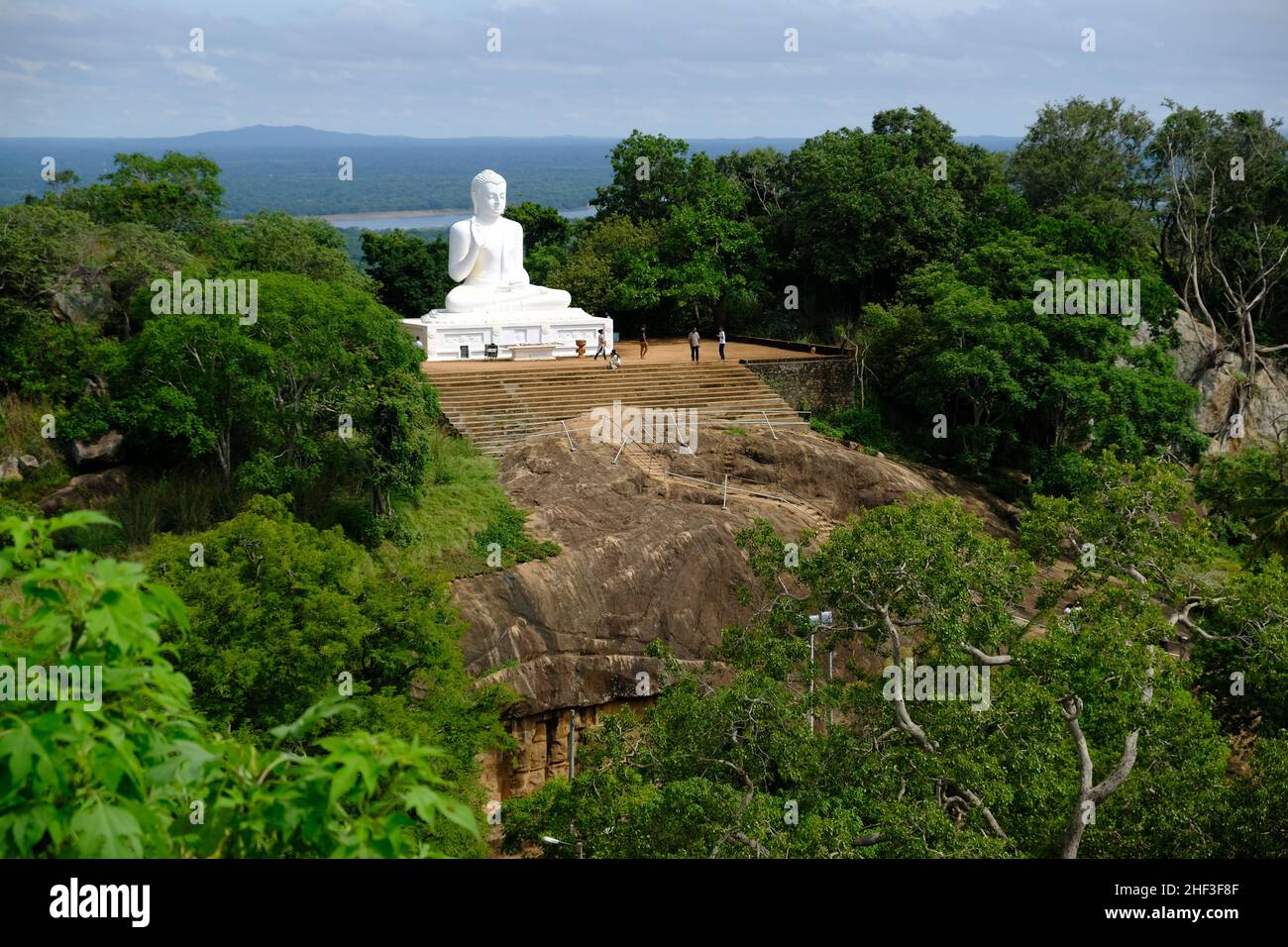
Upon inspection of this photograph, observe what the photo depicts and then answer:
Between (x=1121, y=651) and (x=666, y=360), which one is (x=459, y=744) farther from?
(x=666, y=360)

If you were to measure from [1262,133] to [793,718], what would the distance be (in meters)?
36.6

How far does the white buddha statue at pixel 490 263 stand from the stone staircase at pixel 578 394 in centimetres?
245

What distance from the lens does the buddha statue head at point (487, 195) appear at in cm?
3591

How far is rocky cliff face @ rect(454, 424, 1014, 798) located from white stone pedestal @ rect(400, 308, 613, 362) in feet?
17.5

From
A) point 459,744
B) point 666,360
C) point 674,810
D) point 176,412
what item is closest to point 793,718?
point 674,810

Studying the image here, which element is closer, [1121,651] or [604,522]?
[1121,651]

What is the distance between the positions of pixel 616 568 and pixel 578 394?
23.5 feet

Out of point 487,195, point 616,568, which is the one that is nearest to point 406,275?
point 487,195

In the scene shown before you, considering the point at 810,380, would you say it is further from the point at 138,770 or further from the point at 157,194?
the point at 138,770

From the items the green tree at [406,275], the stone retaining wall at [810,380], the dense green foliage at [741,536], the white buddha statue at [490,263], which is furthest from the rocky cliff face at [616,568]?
the green tree at [406,275]

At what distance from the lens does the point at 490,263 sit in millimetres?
35594

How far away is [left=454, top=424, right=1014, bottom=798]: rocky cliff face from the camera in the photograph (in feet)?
77.6
